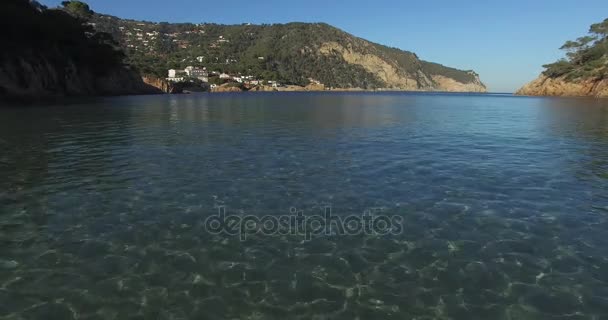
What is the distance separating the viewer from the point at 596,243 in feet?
41.3

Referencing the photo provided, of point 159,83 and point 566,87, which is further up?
point 566,87

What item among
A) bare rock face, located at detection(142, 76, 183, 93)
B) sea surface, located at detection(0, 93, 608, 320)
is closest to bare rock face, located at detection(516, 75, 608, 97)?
sea surface, located at detection(0, 93, 608, 320)

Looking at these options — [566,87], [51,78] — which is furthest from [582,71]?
[51,78]

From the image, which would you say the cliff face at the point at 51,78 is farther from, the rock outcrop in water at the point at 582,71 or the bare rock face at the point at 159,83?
the rock outcrop in water at the point at 582,71

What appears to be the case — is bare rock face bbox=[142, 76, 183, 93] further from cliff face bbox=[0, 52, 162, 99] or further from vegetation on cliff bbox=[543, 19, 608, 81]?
vegetation on cliff bbox=[543, 19, 608, 81]

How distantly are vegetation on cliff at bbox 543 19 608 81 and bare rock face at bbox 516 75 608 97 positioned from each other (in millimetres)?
1870

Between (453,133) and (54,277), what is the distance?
38649 millimetres

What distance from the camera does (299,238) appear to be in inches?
506

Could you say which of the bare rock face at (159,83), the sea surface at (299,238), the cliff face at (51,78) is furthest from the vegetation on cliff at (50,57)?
the sea surface at (299,238)

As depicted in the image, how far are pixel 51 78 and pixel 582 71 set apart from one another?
173 meters

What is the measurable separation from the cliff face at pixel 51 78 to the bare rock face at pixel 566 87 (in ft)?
540

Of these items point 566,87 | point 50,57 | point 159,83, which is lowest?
point 159,83

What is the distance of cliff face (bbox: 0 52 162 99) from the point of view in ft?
230

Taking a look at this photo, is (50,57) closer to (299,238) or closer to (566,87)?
(299,238)
